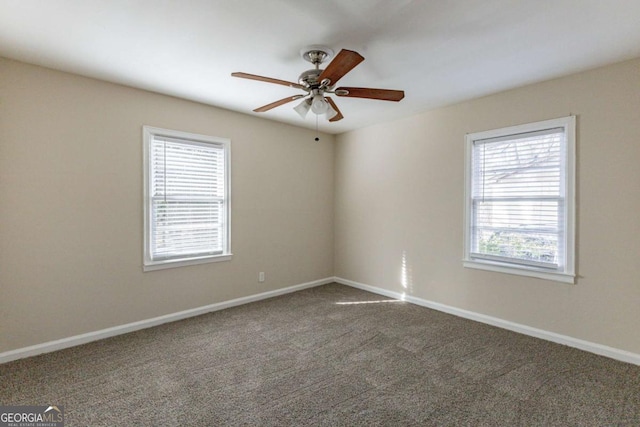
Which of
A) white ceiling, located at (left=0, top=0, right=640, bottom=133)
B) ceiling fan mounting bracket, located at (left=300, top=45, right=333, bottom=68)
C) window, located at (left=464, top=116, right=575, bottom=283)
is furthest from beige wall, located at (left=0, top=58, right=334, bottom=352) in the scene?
window, located at (left=464, top=116, right=575, bottom=283)

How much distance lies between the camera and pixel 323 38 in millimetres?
2350

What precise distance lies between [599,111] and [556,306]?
6.12 ft

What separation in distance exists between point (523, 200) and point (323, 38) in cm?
261

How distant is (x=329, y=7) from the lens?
6.53ft

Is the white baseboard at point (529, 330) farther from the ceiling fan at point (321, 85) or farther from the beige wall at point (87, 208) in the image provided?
the ceiling fan at point (321, 85)

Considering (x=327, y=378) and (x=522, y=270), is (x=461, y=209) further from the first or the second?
(x=327, y=378)

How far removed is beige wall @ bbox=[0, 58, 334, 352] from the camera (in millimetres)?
2727

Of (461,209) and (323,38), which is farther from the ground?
(323,38)

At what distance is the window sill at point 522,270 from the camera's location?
3047 millimetres

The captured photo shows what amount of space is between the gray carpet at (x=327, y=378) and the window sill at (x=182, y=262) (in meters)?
0.66

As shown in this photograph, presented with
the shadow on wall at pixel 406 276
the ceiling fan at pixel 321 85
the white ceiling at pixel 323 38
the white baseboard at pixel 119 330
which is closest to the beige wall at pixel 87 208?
the white baseboard at pixel 119 330

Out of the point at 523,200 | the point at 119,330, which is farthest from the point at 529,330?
the point at 119,330

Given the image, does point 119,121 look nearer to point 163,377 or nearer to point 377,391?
point 163,377

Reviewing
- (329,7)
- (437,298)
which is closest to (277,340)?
(437,298)
